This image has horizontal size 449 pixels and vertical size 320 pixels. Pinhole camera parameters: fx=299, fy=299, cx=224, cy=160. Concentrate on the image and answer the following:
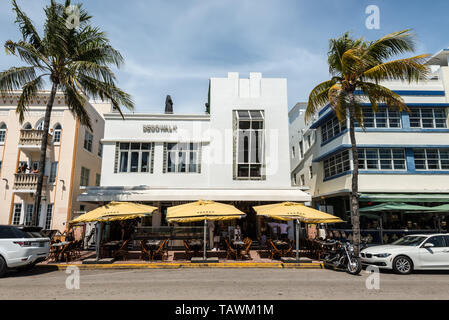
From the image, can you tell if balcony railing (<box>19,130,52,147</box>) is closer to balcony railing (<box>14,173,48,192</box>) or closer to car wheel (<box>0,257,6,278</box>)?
balcony railing (<box>14,173,48,192</box>)

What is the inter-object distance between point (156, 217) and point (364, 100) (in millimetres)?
15027

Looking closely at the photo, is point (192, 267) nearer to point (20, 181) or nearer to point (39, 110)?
point (20, 181)

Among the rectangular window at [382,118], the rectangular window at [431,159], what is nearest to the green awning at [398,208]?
the rectangular window at [431,159]

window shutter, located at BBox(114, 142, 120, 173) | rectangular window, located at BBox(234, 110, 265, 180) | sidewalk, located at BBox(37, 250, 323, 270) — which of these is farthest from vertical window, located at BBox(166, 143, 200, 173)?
sidewalk, located at BBox(37, 250, 323, 270)

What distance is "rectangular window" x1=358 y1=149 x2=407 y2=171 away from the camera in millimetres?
18859

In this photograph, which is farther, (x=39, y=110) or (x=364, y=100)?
(x=39, y=110)

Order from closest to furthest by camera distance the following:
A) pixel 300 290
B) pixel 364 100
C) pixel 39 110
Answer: pixel 300 290
pixel 364 100
pixel 39 110

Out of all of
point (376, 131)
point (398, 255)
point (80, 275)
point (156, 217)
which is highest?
point (376, 131)

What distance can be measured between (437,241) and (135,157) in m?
15.8

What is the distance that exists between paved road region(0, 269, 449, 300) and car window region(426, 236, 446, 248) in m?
1.02

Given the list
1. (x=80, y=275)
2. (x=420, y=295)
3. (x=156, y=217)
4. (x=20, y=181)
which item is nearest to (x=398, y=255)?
(x=420, y=295)

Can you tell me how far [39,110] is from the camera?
835 inches

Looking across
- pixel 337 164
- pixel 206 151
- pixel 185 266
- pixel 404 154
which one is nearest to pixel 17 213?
pixel 206 151
